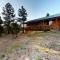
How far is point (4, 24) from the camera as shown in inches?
1045

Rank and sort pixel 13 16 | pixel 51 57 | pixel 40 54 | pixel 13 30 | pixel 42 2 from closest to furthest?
1. pixel 51 57
2. pixel 40 54
3. pixel 13 30
4. pixel 42 2
5. pixel 13 16

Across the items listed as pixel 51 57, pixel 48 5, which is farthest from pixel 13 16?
pixel 51 57

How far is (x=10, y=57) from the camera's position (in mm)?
9883

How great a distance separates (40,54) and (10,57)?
228 centimetres

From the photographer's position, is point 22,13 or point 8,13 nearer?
point 22,13

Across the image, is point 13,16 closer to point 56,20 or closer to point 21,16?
point 21,16

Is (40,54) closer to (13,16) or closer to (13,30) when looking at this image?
(13,30)

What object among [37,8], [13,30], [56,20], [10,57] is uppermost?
[37,8]

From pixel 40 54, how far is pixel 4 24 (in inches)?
720

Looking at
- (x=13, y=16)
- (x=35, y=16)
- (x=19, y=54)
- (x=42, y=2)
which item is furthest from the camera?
(x=35, y=16)

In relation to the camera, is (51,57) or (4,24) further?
A: (4,24)

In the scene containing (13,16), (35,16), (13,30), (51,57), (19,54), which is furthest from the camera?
(35,16)

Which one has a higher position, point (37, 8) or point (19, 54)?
point (37, 8)

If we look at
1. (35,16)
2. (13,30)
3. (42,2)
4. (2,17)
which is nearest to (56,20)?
(42,2)
